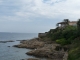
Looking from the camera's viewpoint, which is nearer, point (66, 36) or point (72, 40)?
point (72, 40)

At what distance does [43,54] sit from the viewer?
40.1 meters

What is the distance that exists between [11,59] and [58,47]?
12488mm

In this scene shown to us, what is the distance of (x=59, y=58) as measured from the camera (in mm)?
36062

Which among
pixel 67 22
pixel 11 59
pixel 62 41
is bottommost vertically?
pixel 11 59

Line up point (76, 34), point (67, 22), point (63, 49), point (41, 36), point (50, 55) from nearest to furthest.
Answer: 1. point (50, 55)
2. point (63, 49)
3. point (76, 34)
4. point (67, 22)
5. point (41, 36)

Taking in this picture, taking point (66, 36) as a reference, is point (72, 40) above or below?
below

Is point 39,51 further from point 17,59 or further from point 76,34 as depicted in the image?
point 76,34

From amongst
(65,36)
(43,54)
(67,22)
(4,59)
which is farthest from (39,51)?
(67,22)

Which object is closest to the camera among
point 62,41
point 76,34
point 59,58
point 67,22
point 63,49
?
point 59,58

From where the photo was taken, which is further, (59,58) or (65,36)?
(65,36)

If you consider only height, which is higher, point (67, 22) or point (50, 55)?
point (67, 22)

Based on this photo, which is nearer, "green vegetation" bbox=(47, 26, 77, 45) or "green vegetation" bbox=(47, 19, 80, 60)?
"green vegetation" bbox=(47, 19, 80, 60)

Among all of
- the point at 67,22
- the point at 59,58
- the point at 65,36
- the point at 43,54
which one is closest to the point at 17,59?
the point at 43,54

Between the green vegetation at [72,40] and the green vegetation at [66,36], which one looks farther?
the green vegetation at [66,36]
